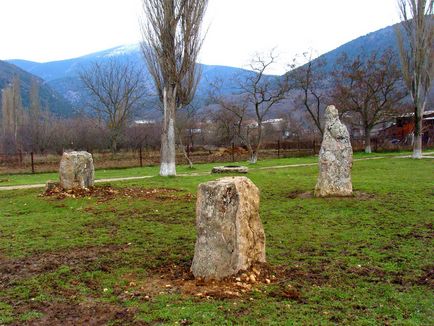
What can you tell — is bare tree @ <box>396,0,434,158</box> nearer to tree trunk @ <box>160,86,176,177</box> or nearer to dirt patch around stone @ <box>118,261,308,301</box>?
tree trunk @ <box>160,86,176,177</box>

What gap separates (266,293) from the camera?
173 inches

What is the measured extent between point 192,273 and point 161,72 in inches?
512

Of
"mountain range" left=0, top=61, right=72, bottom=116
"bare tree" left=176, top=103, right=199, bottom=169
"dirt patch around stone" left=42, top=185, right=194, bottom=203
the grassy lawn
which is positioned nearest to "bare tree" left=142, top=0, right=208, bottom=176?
"dirt patch around stone" left=42, top=185, right=194, bottom=203

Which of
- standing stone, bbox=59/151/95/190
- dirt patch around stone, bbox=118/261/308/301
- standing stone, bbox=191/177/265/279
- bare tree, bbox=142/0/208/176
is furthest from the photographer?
bare tree, bbox=142/0/208/176

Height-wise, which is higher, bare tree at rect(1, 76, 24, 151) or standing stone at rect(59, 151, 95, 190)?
bare tree at rect(1, 76, 24, 151)

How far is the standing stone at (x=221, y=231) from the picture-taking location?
15.6 ft

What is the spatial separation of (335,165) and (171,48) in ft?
29.9

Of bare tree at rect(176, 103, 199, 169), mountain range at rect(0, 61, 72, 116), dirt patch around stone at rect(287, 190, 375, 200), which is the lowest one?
dirt patch around stone at rect(287, 190, 375, 200)

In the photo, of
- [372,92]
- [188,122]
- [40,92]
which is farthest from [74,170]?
[40,92]

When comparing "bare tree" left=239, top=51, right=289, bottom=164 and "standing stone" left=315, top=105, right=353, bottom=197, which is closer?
"standing stone" left=315, top=105, right=353, bottom=197

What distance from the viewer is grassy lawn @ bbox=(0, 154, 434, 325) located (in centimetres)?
394

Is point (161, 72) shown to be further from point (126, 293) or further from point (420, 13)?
point (420, 13)

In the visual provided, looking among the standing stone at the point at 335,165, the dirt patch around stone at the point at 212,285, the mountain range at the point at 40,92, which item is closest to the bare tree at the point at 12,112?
the mountain range at the point at 40,92

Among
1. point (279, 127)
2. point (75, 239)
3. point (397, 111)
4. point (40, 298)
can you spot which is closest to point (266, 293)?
point (40, 298)
